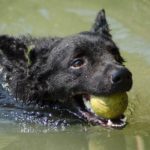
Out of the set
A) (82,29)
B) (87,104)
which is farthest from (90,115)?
(82,29)

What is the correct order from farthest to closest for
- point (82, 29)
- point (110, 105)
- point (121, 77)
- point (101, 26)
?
point (82, 29), point (101, 26), point (110, 105), point (121, 77)

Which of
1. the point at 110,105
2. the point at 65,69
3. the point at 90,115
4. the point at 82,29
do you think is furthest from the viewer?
the point at 82,29

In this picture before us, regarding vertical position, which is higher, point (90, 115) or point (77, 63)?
point (77, 63)

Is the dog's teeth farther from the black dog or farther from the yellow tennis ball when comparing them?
the yellow tennis ball

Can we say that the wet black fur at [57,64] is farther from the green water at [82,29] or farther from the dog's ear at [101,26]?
the green water at [82,29]

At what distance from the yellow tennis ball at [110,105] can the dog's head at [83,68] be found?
91 mm

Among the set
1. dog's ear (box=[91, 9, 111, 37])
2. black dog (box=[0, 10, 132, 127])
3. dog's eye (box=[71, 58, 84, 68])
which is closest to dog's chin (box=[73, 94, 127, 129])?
black dog (box=[0, 10, 132, 127])

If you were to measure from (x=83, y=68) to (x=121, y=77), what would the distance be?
77cm

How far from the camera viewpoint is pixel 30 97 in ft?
26.9

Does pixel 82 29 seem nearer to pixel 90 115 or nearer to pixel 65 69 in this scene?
pixel 65 69

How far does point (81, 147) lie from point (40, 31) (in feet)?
15.3

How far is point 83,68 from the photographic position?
25.3 ft

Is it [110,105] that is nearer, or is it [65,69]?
[110,105]

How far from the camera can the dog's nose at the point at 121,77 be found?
7.11m
